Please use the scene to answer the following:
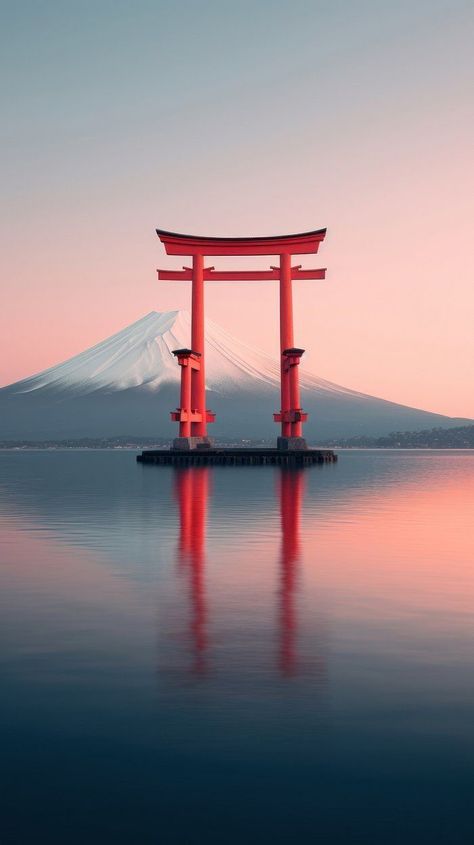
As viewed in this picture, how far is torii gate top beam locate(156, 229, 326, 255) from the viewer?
57.5 m

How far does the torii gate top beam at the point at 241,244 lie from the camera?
57.5 meters

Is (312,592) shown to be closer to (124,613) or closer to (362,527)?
(124,613)

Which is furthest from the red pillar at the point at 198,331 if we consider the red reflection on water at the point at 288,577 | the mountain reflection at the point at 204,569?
the red reflection on water at the point at 288,577

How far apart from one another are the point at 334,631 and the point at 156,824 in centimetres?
474

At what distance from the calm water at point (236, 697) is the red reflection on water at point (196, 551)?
5 cm

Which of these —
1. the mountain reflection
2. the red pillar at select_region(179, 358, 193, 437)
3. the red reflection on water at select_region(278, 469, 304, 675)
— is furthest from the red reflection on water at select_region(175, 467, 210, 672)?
the red pillar at select_region(179, 358, 193, 437)

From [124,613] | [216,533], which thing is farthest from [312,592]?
[216,533]

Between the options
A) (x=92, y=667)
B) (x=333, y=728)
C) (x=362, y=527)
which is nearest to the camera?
(x=333, y=728)

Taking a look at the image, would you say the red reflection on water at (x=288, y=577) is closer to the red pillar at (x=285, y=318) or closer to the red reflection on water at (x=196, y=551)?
the red reflection on water at (x=196, y=551)

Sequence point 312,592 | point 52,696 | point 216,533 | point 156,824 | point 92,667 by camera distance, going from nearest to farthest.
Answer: point 156,824 → point 52,696 → point 92,667 → point 312,592 → point 216,533

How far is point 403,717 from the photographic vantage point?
5945 mm

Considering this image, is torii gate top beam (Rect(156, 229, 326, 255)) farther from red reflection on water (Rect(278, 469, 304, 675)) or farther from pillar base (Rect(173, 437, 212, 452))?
red reflection on water (Rect(278, 469, 304, 675))

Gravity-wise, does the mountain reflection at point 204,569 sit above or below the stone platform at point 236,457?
below

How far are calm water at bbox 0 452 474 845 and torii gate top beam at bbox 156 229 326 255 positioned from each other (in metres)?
43.6
